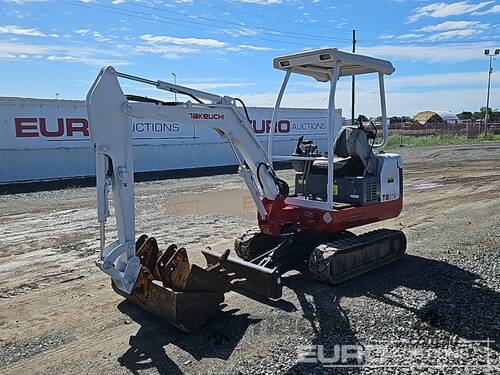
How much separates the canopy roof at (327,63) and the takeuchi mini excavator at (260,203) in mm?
16

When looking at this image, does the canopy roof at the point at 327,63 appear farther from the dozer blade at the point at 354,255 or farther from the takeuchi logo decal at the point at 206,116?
the dozer blade at the point at 354,255

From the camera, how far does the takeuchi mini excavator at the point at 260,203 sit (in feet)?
15.7

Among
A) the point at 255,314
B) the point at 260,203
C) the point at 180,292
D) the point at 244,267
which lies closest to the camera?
the point at 180,292

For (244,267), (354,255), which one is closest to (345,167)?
(354,255)

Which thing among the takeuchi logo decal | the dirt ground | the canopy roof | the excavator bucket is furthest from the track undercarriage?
the canopy roof

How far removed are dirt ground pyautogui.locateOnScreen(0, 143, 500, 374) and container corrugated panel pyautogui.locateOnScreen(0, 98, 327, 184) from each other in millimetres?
9044

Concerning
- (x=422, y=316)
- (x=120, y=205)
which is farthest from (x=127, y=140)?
(x=422, y=316)

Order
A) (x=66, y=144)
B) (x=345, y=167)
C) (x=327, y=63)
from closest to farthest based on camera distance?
1. (x=327, y=63)
2. (x=345, y=167)
3. (x=66, y=144)

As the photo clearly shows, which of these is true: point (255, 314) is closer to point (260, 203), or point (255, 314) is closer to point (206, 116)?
point (260, 203)

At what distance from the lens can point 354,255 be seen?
6.47 meters

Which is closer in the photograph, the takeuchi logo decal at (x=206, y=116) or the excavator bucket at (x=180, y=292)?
the excavator bucket at (x=180, y=292)

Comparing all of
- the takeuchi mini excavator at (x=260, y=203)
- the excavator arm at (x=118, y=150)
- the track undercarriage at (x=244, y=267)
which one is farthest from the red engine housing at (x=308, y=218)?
the excavator arm at (x=118, y=150)

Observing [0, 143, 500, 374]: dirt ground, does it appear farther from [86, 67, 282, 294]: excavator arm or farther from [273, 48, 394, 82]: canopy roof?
[273, 48, 394, 82]: canopy roof

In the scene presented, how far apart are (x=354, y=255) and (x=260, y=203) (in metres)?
1.39
